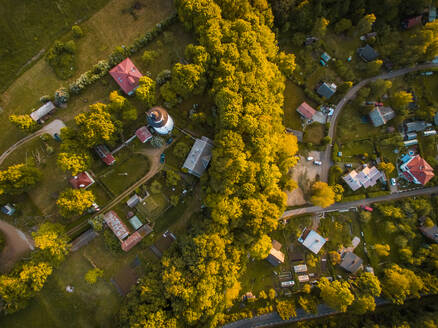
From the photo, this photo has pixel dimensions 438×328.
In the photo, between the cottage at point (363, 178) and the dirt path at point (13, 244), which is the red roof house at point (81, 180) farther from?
the cottage at point (363, 178)

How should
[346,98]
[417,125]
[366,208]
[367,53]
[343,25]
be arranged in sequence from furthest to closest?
[346,98]
[417,125]
[367,53]
[366,208]
[343,25]

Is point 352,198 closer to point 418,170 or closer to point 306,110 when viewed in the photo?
point 418,170

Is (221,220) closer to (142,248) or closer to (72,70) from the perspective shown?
(142,248)

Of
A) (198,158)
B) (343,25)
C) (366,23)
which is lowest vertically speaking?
(198,158)

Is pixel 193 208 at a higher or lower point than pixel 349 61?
lower

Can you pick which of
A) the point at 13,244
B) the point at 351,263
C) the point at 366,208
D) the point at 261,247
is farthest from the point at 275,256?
the point at 13,244

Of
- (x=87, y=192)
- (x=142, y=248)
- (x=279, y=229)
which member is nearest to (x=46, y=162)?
(x=87, y=192)
